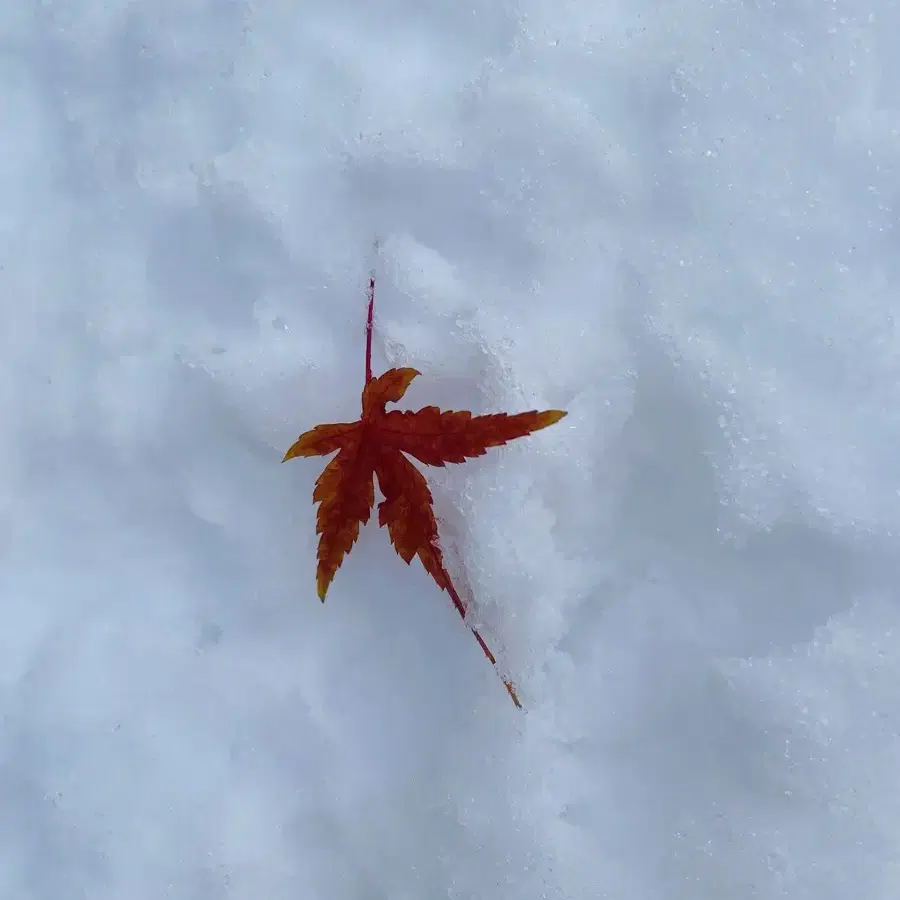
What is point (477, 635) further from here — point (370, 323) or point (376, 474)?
point (370, 323)

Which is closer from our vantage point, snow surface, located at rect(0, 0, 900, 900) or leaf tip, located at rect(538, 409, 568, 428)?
leaf tip, located at rect(538, 409, 568, 428)

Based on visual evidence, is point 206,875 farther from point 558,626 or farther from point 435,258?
point 435,258

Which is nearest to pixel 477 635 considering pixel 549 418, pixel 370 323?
pixel 549 418

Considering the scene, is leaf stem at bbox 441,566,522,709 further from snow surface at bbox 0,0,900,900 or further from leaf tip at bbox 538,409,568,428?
leaf tip at bbox 538,409,568,428

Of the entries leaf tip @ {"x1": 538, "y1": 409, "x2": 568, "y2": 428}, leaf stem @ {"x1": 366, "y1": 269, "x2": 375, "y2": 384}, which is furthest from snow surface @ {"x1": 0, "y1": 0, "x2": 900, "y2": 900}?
leaf tip @ {"x1": 538, "y1": 409, "x2": 568, "y2": 428}

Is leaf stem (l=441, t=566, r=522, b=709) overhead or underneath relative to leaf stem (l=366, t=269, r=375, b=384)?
underneath

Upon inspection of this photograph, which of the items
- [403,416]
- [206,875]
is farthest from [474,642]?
[206,875]

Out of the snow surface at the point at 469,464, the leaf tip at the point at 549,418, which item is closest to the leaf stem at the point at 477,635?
the snow surface at the point at 469,464

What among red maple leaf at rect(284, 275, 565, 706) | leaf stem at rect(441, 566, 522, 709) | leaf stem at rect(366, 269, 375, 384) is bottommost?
leaf stem at rect(441, 566, 522, 709)
